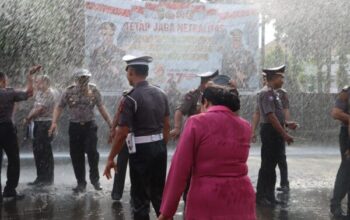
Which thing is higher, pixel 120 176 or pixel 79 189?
pixel 120 176

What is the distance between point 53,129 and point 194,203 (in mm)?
4683

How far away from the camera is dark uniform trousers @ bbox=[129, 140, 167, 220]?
520 cm

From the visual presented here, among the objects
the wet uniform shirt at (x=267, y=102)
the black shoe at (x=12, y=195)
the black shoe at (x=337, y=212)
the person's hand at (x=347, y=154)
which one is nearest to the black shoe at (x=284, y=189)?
the wet uniform shirt at (x=267, y=102)

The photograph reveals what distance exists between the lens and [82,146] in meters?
Result: 7.77

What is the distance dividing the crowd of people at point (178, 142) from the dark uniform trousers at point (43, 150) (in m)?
0.01

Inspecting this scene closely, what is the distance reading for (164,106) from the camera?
5.42m

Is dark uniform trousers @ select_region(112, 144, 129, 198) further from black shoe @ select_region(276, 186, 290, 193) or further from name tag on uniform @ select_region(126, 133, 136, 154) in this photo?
black shoe @ select_region(276, 186, 290, 193)

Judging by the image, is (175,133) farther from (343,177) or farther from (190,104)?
(343,177)

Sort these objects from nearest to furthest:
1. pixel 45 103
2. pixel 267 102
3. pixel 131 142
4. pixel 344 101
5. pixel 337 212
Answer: pixel 131 142 → pixel 344 101 → pixel 337 212 → pixel 267 102 → pixel 45 103

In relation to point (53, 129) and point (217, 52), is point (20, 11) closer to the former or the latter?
point (217, 52)

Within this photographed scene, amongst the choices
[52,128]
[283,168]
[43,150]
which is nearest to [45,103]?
[52,128]

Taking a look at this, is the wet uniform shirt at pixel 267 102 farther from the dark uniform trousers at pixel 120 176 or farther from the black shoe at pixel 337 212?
the dark uniform trousers at pixel 120 176

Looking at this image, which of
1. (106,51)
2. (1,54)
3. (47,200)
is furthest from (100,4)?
(47,200)

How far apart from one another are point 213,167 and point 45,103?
5134 millimetres
